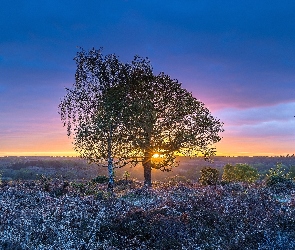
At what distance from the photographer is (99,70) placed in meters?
31.1

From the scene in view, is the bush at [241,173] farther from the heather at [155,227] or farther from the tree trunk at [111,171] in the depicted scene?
the heather at [155,227]

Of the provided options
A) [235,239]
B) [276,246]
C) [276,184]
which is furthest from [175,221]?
[276,184]

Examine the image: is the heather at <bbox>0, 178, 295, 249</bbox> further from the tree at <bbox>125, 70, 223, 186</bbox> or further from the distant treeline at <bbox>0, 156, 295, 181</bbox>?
the distant treeline at <bbox>0, 156, 295, 181</bbox>

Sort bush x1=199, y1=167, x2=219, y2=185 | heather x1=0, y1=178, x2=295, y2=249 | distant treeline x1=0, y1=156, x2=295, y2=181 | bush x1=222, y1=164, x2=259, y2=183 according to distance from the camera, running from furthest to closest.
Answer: distant treeline x1=0, y1=156, x2=295, y2=181
bush x1=222, y1=164, x2=259, y2=183
bush x1=199, y1=167, x2=219, y2=185
heather x1=0, y1=178, x2=295, y2=249

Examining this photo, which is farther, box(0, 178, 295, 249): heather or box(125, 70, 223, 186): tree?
box(125, 70, 223, 186): tree

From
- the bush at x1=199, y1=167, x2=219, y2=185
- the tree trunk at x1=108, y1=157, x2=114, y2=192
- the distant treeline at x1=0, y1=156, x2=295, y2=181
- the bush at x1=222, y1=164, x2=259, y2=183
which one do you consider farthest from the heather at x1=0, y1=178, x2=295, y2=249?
the distant treeline at x1=0, y1=156, x2=295, y2=181

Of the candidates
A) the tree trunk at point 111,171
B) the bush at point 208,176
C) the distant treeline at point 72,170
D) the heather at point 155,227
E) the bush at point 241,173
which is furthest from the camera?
the distant treeline at point 72,170

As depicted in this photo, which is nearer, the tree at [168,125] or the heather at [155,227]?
the heather at [155,227]

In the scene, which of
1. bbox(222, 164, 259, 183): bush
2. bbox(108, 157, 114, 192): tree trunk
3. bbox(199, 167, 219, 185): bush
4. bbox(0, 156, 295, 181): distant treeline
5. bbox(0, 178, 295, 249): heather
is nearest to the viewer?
bbox(0, 178, 295, 249): heather

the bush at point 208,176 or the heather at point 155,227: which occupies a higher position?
the bush at point 208,176

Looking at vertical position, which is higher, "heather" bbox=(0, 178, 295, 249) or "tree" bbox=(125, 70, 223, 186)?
"tree" bbox=(125, 70, 223, 186)

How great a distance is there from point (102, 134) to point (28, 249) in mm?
20984

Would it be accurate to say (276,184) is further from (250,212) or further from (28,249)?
(28,249)

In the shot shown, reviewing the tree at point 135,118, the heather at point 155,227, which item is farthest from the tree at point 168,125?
the heather at point 155,227
